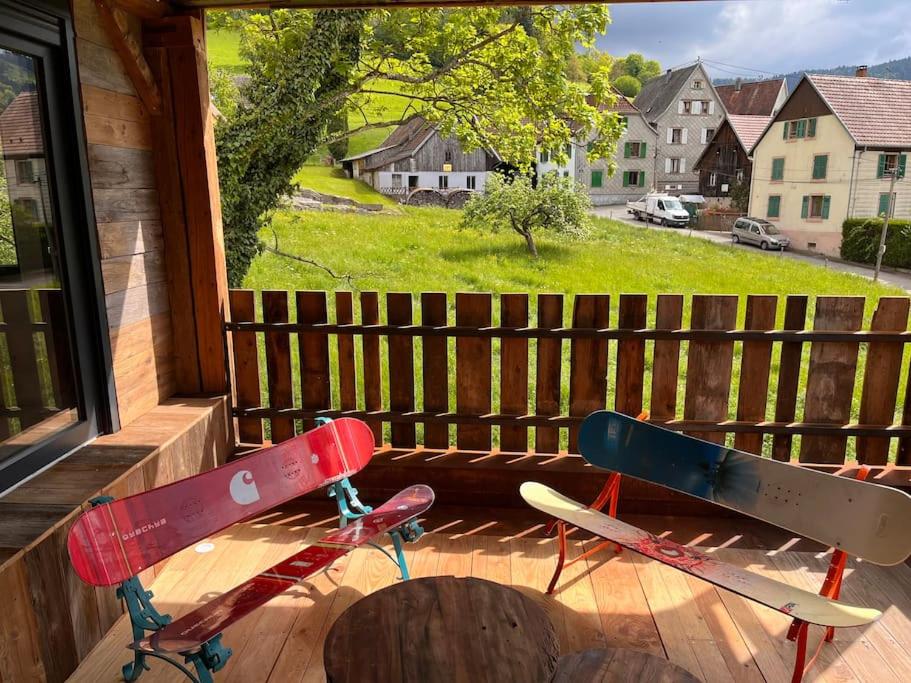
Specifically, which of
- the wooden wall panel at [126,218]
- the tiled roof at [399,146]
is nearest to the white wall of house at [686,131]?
the tiled roof at [399,146]

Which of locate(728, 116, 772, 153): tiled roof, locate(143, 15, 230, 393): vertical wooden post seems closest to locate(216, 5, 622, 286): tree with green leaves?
locate(143, 15, 230, 393): vertical wooden post

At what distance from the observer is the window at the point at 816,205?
10.7m

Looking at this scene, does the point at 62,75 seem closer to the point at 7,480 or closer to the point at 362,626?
the point at 7,480

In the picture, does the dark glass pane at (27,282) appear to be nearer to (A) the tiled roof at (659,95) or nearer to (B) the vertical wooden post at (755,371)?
(B) the vertical wooden post at (755,371)

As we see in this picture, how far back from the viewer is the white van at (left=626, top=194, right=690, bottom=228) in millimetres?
14164

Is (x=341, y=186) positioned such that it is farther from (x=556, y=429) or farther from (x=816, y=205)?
(x=556, y=429)

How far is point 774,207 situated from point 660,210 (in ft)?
8.13

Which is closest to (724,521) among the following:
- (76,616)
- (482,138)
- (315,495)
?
(315,495)

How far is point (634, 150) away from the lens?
565 inches

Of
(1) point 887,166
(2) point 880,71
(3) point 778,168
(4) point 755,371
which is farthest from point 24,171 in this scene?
(2) point 880,71

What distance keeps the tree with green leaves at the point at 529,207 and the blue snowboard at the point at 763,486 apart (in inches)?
376

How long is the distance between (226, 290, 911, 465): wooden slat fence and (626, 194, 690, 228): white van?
11153mm

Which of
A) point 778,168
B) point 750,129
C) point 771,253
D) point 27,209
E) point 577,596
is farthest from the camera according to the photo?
point 771,253

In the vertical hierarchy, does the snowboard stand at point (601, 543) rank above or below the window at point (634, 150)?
below
